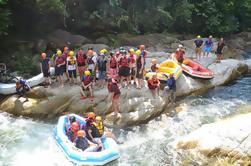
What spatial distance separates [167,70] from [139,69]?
5.30ft

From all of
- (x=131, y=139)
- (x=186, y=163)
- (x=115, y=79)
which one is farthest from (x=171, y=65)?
(x=186, y=163)

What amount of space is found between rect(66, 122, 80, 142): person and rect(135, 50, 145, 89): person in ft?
11.9

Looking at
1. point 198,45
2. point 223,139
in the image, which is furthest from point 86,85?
point 198,45

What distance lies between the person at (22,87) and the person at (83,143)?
A: 3851mm

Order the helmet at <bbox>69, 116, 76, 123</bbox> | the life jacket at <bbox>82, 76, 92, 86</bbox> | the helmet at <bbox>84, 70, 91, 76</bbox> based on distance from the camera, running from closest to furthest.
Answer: the helmet at <bbox>69, 116, 76, 123</bbox> < the helmet at <bbox>84, 70, 91, 76</bbox> < the life jacket at <bbox>82, 76, 92, 86</bbox>

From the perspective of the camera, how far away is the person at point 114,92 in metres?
13.3

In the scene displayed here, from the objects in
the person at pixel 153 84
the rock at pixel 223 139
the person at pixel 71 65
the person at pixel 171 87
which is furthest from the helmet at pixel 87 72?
the rock at pixel 223 139

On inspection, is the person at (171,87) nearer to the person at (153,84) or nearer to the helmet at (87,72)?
the person at (153,84)

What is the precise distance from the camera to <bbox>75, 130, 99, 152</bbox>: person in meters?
11.4

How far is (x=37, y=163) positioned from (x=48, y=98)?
335 cm

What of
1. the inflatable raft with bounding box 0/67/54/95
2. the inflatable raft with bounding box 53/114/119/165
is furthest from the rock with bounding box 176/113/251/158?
the inflatable raft with bounding box 0/67/54/95

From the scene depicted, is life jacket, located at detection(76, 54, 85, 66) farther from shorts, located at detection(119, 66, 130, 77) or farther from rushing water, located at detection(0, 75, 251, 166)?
rushing water, located at detection(0, 75, 251, 166)

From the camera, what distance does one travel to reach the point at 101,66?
46.6ft

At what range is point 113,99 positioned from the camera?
1369cm
